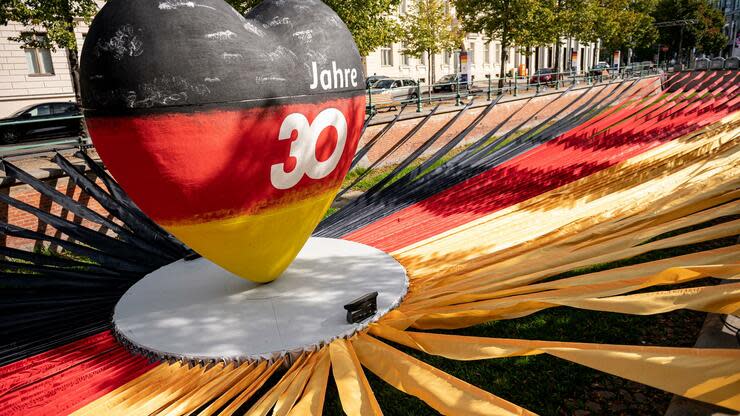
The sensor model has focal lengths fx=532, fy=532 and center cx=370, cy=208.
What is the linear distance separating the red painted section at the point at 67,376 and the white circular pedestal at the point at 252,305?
16cm

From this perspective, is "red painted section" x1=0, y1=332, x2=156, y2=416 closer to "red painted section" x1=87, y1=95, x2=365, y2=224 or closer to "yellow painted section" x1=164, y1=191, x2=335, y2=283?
"yellow painted section" x1=164, y1=191, x2=335, y2=283

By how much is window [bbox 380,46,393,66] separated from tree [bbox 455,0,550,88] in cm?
1037

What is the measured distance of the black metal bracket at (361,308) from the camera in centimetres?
409

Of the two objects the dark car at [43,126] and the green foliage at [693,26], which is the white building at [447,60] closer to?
the dark car at [43,126]

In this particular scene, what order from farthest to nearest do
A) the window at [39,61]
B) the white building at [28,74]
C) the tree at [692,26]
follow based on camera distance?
the tree at [692,26] < the window at [39,61] < the white building at [28,74]

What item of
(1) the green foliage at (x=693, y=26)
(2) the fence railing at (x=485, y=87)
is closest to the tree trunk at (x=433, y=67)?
(2) the fence railing at (x=485, y=87)

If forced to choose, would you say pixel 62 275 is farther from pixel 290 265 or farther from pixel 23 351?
pixel 290 265

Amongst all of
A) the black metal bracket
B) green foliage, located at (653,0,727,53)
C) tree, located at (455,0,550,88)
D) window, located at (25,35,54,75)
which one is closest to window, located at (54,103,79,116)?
window, located at (25,35,54,75)

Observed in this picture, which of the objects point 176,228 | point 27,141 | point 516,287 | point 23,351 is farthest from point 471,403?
point 27,141

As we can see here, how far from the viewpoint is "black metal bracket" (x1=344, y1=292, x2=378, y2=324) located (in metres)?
4.09

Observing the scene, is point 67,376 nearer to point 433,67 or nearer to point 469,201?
point 469,201

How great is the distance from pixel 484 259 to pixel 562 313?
1.68 meters

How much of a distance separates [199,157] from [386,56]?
37688 millimetres

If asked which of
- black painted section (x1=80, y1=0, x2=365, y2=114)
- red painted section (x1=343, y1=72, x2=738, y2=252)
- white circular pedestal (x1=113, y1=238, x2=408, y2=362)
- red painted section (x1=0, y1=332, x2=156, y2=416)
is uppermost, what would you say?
black painted section (x1=80, y1=0, x2=365, y2=114)
